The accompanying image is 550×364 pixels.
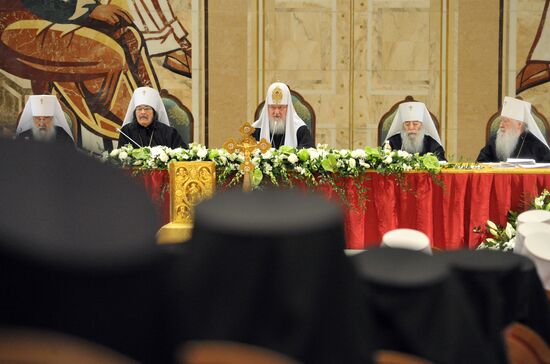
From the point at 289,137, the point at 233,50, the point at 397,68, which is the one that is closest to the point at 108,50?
the point at 233,50

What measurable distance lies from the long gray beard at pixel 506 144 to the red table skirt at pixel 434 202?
2.39 meters

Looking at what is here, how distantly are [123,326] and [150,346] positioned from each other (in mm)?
30

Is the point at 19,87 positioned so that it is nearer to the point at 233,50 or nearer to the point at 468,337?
the point at 233,50

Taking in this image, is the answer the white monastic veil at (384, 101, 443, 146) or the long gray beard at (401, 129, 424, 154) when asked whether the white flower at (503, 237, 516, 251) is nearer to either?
the long gray beard at (401, 129, 424, 154)

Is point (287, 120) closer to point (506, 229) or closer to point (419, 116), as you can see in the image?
point (419, 116)

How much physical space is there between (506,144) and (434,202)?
2.85 metres

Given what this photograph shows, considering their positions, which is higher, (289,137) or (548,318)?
(289,137)

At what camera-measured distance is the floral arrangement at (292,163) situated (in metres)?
5.32

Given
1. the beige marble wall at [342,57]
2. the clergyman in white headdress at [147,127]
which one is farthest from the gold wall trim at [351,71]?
the clergyman in white headdress at [147,127]

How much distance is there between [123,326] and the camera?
1.56ft

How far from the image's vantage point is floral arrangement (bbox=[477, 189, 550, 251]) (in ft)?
16.8

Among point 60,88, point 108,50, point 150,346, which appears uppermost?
point 108,50

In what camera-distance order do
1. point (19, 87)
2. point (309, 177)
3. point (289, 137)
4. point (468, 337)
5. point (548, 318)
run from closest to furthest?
1. point (468, 337)
2. point (548, 318)
3. point (309, 177)
4. point (289, 137)
5. point (19, 87)

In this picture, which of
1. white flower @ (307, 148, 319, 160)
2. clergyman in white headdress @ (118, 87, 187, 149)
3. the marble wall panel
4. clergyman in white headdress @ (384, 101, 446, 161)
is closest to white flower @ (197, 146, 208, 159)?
white flower @ (307, 148, 319, 160)
